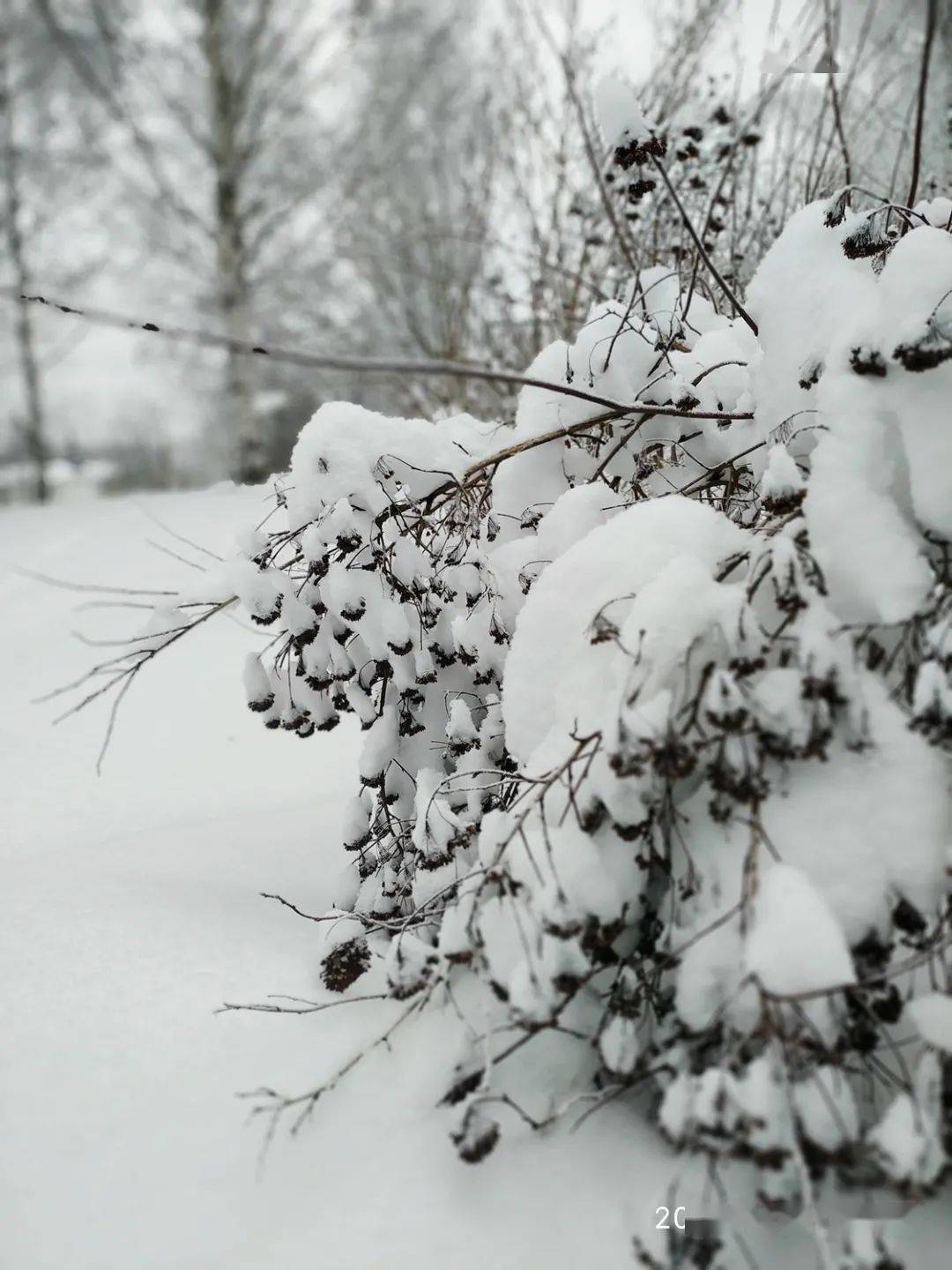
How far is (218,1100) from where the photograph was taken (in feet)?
4.39

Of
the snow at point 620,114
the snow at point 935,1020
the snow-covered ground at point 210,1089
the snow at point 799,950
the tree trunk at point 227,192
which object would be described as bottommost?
the snow-covered ground at point 210,1089

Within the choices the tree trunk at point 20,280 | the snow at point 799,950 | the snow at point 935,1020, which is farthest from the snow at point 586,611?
the tree trunk at point 20,280

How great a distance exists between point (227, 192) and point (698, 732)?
804 centimetres

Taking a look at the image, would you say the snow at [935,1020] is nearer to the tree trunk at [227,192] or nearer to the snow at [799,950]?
the snow at [799,950]

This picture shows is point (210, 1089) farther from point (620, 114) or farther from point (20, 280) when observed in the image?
point (20, 280)

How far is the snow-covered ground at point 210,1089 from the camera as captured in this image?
1.13 m

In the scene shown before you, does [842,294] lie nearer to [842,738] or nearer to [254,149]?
[842,738]

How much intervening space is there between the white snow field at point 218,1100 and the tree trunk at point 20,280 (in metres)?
9.07

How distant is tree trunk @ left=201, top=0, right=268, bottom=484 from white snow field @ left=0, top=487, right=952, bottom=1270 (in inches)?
229

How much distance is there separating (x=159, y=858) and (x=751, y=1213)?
4.76 ft

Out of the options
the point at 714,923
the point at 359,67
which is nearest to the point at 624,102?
the point at 714,923

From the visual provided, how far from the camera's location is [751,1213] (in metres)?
1.12

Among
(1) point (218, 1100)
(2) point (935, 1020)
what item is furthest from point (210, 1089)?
(2) point (935, 1020)

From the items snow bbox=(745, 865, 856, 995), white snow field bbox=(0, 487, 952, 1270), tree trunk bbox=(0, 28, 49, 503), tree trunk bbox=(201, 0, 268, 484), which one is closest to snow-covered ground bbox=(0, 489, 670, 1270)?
white snow field bbox=(0, 487, 952, 1270)
